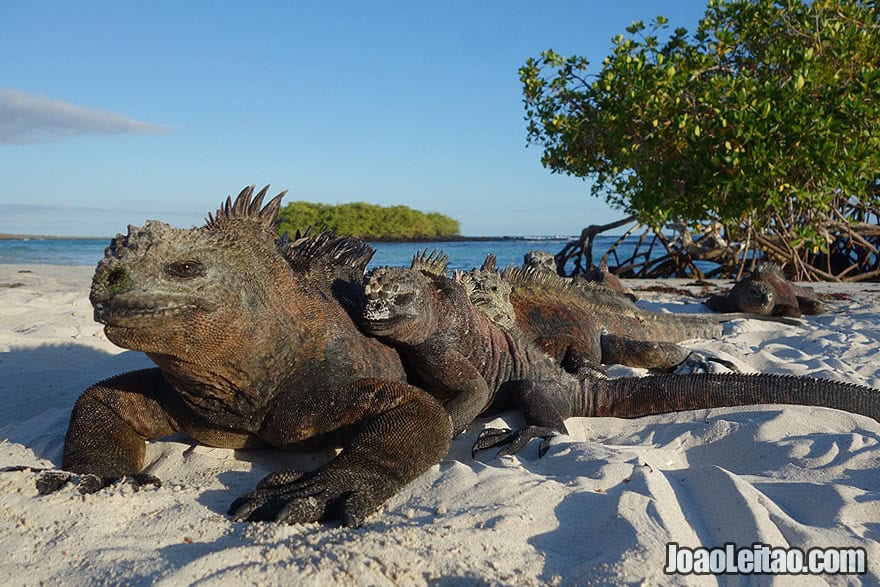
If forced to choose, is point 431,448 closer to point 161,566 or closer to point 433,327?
point 433,327

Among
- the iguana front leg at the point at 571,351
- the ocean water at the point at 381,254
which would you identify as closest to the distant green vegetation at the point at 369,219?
the ocean water at the point at 381,254

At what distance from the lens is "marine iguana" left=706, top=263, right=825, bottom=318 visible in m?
7.63

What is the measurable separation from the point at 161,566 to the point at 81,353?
415 cm

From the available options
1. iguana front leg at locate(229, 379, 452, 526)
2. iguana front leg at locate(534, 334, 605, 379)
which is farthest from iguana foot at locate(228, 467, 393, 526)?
iguana front leg at locate(534, 334, 605, 379)

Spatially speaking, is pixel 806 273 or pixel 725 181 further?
pixel 806 273

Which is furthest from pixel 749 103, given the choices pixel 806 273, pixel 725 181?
pixel 806 273

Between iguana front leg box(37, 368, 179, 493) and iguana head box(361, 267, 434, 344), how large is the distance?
941 mm

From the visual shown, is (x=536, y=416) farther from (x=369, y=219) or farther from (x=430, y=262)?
(x=369, y=219)

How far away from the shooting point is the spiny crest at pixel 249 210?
2873 mm

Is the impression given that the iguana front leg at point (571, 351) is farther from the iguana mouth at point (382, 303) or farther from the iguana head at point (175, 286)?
the iguana head at point (175, 286)

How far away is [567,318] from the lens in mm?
4883

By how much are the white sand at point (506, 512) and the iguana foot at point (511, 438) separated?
0.06m

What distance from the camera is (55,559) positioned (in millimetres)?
1860

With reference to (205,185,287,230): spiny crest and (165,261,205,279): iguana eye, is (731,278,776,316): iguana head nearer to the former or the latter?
(205,185,287,230): spiny crest
